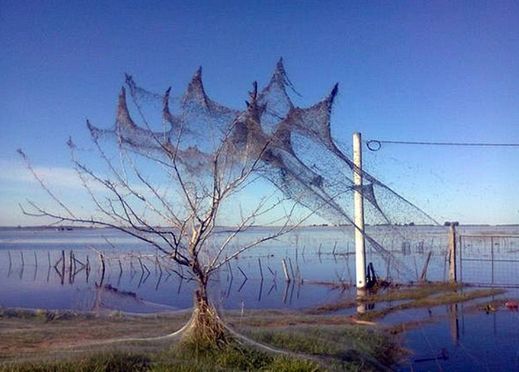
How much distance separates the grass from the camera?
795 cm

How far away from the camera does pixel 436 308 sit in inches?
732

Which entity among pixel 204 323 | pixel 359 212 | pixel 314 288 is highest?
pixel 359 212

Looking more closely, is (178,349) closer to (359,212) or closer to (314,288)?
(359,212)

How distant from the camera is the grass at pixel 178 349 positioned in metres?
7.95

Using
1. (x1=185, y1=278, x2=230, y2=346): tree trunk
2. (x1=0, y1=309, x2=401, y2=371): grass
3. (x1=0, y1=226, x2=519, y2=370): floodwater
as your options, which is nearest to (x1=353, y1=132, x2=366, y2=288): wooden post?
(x1=0, y1=226, x2=519, y2=370): floodwater

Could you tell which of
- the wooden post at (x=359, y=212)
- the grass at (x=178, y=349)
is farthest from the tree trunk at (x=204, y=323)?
the wooden post at (x=359, y=212)

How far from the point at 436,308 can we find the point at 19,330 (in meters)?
12.8

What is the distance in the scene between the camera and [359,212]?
14234 millimetres

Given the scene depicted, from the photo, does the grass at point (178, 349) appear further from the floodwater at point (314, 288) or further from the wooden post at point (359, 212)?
the wooden post at point (359, 212)

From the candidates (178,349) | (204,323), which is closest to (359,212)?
(204,323)

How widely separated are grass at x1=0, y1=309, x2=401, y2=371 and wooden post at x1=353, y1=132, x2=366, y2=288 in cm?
245

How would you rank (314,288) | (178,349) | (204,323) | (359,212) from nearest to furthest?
1. (178,349)
2. (204,323)
3. (359,212)
4. (314,288)

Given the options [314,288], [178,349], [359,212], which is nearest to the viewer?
[178,349]

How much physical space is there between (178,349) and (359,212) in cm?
690
